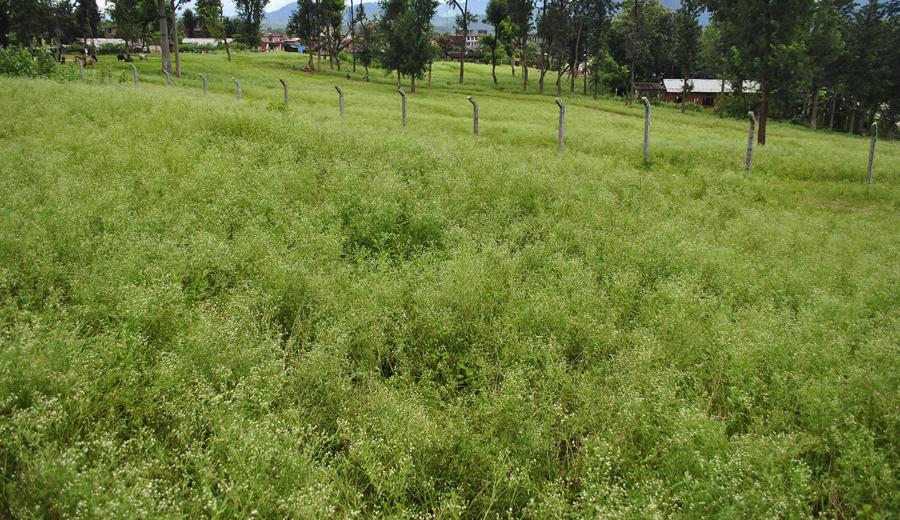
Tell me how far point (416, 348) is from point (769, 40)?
29817 mm

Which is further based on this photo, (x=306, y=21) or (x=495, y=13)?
(x=306, y=21)

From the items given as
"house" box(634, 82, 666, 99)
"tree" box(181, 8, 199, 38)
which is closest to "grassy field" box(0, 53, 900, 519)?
"house" box(634, 82, 666, 99)

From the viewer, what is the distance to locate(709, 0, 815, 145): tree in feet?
81.1

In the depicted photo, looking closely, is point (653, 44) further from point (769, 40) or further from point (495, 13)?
point (769, 40)

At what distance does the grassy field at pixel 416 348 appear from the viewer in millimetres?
3406

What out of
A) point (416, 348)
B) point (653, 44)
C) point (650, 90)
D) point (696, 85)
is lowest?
point (416, 348)

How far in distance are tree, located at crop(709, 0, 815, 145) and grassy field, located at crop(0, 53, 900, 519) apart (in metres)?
20.0

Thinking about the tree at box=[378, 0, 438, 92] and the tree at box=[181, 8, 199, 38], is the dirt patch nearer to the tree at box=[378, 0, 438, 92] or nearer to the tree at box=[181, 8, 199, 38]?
the tree at box=[378, 0, 438, 92]

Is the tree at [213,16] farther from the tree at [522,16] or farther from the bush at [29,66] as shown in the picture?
the bush at [29,66]

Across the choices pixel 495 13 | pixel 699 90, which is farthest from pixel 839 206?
pixel 699 90

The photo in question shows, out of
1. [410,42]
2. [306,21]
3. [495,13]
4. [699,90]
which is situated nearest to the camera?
[410,42]

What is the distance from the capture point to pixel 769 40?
83.5 ft

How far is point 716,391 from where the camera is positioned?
15.3 feet

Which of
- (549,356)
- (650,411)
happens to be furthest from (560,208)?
(650,411)
